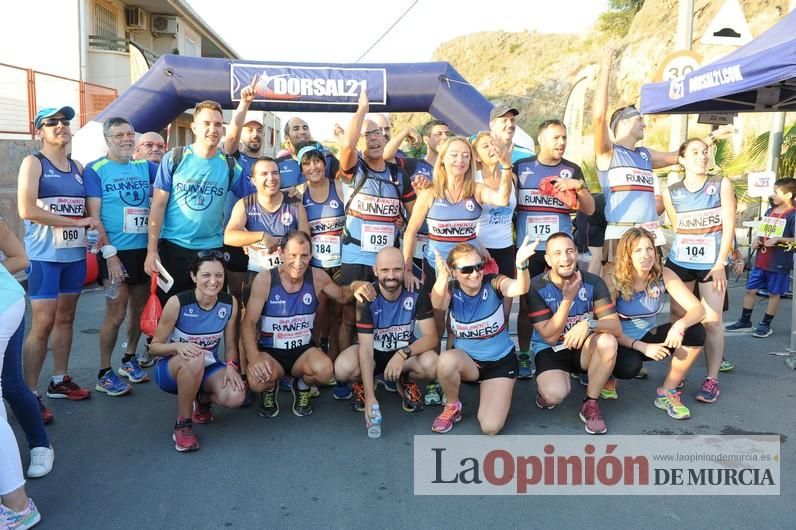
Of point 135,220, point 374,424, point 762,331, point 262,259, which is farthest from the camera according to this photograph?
point 762,331

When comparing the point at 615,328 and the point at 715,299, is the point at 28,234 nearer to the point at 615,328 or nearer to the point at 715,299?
the point at 615,328

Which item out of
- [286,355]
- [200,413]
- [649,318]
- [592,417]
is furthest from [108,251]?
[649,318]

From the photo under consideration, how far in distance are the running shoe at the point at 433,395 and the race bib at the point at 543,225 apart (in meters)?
1.36

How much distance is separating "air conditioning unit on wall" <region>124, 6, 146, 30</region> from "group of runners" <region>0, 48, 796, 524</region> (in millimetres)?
17463

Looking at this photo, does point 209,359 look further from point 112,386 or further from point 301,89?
point 301,89

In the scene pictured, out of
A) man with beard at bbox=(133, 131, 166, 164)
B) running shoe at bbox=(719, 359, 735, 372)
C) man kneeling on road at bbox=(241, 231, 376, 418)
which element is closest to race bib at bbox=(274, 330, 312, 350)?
man kneeling on road at bbox=(241, 231, 376, 418)

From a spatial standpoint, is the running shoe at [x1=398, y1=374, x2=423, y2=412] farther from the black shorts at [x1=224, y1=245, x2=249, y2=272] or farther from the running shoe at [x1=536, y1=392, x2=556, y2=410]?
the black shorts at [x1=224, y1=245, x2=249, y2=272]

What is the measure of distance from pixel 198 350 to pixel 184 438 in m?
0.51

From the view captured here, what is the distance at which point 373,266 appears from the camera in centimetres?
443

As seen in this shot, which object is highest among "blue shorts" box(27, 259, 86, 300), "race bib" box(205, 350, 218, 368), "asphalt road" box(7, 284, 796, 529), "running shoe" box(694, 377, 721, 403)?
"blue shorts" box(27, 259, 86, 300)

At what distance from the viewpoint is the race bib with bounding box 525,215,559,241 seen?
4656 mm

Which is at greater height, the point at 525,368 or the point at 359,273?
the point at 359,273

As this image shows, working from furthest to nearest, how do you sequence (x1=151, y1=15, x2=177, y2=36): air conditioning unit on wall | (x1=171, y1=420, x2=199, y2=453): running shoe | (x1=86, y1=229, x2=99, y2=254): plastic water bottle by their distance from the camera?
(x1=151, y1=15, x2=177, y2=36): air conditioning unit on wall
(x1=86, y1=229, x2=99, y2=254): plastic water bottle
(x1=171, y1=420, x2=199, y2=453): running shoe

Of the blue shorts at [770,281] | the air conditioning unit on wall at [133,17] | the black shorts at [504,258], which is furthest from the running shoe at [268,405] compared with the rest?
the air conditioning unit on wall at [133,17]
